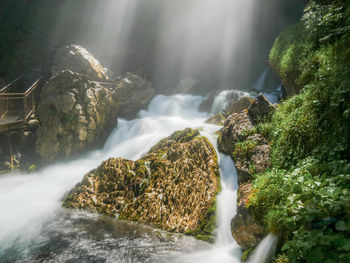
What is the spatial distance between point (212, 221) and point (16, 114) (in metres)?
11.7

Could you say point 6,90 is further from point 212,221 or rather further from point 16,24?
point 212,221

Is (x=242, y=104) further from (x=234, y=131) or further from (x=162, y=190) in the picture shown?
(x=162, y=190)

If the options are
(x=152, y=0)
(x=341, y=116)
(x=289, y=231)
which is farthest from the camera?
(x=152, y=0)

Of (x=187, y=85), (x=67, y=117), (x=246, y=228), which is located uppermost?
(x=187, y=85)

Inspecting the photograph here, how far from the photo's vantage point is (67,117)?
10.8 meters

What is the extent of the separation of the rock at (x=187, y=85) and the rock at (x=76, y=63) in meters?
9.13

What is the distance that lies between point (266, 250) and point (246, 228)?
2.15 ft

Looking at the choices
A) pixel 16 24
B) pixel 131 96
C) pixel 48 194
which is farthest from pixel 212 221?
pixel 16 24

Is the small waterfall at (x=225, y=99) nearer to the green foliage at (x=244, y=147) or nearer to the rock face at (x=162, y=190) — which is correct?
the rock face at (x=162, y=190)

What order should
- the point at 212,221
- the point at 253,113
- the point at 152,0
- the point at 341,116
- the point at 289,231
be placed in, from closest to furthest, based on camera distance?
the point at 289,231 → the point at 341,116 → the point at 212,221 → the point at 253,113 → the point at 152,0

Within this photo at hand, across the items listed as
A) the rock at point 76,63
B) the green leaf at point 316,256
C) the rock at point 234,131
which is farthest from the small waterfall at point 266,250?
the rock at point 76,63

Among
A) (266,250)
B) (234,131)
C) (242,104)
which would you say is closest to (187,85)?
(242,104)

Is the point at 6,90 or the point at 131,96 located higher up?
the point at 131,96

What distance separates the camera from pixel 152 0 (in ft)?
74.4
